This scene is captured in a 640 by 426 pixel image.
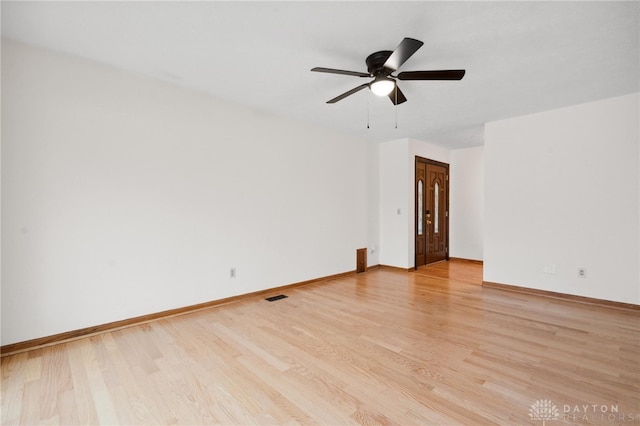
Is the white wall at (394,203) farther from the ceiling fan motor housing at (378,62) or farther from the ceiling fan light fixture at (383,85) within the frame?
the ceiling fan motor housing at (378,62)

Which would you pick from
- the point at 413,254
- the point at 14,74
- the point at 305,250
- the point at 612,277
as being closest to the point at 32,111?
the point at 14,74

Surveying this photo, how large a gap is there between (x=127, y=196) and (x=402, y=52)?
2.93 m

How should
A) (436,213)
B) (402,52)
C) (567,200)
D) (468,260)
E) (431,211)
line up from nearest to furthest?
(402,52) → (567,200) → (431,211) → (436,213) → (468,260)

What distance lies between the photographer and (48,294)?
8.55 feet

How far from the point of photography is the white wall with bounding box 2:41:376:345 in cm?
251

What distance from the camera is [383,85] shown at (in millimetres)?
2578

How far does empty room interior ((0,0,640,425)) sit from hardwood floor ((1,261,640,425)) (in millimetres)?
21

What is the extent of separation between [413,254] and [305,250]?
240 centimetres

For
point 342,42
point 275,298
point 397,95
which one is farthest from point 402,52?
point 275,298

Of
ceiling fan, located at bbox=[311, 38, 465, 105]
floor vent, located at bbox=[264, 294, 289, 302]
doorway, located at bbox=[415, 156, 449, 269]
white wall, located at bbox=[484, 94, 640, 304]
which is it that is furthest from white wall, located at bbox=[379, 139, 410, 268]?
ceiling fan, located at bbox=[311, 38, 465, 105]

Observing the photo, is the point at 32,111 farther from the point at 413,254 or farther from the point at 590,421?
the point at 413,254

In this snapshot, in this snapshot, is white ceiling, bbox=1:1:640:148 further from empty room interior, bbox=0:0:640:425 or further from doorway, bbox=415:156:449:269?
doorway, bbox=415:156:449:269

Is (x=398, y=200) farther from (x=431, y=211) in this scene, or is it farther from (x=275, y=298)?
(x=275, y=298)

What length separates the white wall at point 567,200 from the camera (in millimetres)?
3588
